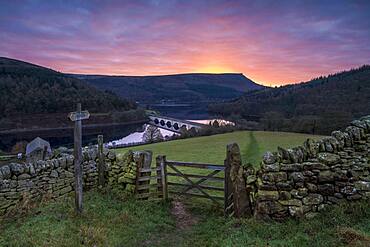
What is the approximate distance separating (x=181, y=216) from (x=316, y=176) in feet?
14.1

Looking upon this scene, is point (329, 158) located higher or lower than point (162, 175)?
higher

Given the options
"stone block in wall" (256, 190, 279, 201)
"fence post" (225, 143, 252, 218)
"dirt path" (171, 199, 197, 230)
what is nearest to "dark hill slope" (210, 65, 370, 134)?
"dirt path" (171, 199, 197, 230)

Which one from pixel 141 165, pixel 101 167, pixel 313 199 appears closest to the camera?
pixel 313 199

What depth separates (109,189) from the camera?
10898 mm

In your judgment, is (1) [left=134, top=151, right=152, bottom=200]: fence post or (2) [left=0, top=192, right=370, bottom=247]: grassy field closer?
(2) [left=0, top=192, right=370, bottom=247]: grassy field

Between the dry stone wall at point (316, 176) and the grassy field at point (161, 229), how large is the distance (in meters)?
0.34

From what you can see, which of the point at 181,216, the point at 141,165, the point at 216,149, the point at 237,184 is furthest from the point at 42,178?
the point at 216,149

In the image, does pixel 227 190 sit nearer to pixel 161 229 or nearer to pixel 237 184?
Answer: pixel 237 184

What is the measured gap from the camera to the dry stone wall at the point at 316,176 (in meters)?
7.79

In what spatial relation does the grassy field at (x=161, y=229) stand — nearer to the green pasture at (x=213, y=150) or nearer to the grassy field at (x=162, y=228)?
the grassy field at (x=162, y=228)

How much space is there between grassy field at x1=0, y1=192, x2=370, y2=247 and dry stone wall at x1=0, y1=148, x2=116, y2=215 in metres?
0.71

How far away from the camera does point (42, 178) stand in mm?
9836

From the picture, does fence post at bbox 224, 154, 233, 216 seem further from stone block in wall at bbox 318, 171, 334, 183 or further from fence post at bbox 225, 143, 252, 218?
stone block in wall at bbox 318, 171, 334, 183

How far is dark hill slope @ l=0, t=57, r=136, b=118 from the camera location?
305 feet
